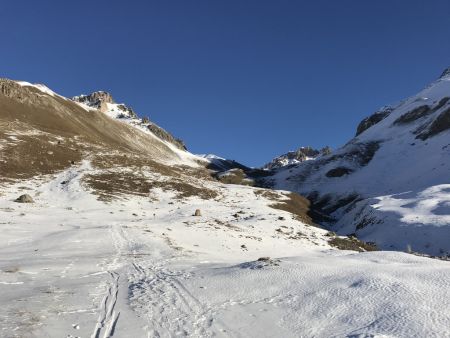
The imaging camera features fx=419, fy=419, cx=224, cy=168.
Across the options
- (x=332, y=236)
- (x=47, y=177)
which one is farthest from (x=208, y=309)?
(x=47, y=177)

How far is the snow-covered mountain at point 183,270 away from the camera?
10266 mm

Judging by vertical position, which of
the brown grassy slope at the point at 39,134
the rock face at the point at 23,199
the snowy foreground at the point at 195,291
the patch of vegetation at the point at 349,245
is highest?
the brown grassy slope at the point at 39,134

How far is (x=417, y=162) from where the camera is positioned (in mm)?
86875

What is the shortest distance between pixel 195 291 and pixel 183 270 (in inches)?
151

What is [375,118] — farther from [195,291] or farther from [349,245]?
[195,291]

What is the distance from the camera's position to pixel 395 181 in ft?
271

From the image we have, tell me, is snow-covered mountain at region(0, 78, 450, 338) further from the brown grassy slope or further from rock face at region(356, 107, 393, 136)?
rock face at region(356, 107, 393, 136)

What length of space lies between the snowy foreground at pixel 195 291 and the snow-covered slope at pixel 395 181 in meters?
20.8

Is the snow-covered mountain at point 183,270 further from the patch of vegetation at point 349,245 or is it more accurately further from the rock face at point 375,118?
the rock face at point 375,118

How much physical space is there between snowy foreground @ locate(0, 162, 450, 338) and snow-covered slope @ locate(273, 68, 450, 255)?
20.8 metres

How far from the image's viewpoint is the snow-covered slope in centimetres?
4194

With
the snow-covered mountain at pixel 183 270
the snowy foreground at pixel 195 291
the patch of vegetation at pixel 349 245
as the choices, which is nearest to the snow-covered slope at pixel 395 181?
the snow-covered mountain at pixel 183 270

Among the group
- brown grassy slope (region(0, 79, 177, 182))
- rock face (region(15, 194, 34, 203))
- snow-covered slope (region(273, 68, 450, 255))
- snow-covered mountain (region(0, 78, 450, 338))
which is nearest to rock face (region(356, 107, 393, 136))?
snow-covered slope (region(273, 68, 450, 255))

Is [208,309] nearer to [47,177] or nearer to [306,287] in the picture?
[306,287]
